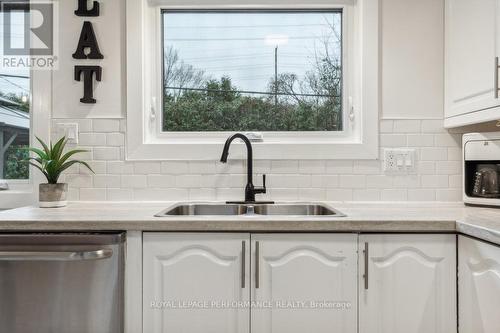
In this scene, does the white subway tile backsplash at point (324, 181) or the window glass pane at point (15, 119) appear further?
the window glass pane at point (15, 119)

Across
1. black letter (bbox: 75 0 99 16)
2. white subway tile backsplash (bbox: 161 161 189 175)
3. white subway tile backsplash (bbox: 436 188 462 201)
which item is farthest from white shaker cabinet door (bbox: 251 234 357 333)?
black letter (bbox: 75 0 99 16)

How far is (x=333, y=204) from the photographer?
6.11ft

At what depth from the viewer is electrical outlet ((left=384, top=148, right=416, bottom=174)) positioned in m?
1.91

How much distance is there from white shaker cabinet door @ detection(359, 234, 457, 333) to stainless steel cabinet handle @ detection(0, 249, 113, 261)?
99 centimetres

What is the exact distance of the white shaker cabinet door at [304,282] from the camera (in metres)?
1.36

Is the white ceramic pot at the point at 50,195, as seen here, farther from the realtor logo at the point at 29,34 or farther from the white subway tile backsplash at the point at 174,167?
the realtor logo at the point at 29,34

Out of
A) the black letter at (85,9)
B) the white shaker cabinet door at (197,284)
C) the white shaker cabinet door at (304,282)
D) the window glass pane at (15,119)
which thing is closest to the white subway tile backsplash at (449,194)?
the white shaker cabinet door at (304,282)

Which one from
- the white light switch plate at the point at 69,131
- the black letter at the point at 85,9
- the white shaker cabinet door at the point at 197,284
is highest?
the black letter at the point at 85,9

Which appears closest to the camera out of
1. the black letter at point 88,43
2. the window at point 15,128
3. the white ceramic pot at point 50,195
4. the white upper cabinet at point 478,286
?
the white upper cabinet at point 478,286

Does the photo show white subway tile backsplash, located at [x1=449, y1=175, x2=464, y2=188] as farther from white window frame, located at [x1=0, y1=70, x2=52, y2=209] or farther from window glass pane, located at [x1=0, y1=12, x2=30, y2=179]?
window glass pane, located at [x1=0, y1=12, x2=30, y2=179]

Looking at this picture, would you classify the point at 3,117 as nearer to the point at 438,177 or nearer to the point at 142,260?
the point at 142,260

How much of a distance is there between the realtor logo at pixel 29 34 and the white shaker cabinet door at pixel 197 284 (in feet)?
4.26

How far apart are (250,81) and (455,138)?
3.80 feet

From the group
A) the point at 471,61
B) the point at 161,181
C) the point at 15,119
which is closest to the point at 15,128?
the point at 15,119
